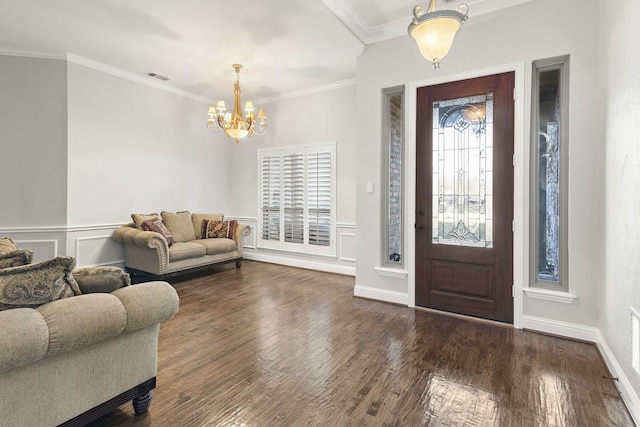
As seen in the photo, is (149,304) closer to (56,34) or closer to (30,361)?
(30,361)

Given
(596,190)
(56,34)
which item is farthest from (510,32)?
(56,34)

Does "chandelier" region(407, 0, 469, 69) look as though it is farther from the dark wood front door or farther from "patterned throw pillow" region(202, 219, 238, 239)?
"patterned throw pillow" region(202, 219, 238, 239)

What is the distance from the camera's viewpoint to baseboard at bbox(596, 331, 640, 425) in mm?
1789

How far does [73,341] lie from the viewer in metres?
1.42

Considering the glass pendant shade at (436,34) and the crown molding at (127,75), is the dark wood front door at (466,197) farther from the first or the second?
the crown molding at (127,75)

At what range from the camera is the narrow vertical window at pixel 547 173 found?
293 cm

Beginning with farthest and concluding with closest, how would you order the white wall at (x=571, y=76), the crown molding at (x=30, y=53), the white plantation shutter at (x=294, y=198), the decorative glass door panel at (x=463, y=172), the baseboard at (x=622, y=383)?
the white plantation shutter at (x=294, y=198), the crown molding at (x=30, y=53), the decorative glass door panel at (x=463, y=172), the white wall at (x=571, y=76), the baseboard at (x=622, y=383)

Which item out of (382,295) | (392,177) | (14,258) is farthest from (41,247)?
(392,177)

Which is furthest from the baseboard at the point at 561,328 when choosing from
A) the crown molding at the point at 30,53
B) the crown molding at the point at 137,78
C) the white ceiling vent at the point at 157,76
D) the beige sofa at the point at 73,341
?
the crown molding at the point at 30,53

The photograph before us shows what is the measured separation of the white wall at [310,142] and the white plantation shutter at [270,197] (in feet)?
0.70

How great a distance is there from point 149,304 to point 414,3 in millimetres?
3477

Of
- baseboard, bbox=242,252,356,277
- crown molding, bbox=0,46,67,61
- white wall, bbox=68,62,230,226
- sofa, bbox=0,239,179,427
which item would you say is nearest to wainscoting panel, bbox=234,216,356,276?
baseboard, bbox=242,252,356,277

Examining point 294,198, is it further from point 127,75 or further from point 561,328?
point 561,328

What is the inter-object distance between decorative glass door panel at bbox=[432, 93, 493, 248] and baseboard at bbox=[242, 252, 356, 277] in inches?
77.4
